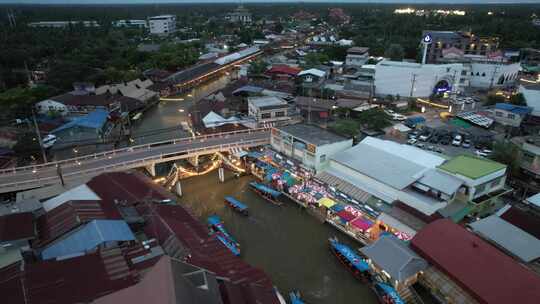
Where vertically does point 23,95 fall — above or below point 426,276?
above

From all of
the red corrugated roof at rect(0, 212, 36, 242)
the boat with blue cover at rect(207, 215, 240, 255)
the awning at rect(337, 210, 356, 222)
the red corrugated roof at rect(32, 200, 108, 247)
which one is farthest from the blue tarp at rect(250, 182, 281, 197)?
the red corrugated roof at rect(0, 212, 36, 242)

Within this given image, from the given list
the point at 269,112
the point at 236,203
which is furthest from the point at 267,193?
the point at 269,112

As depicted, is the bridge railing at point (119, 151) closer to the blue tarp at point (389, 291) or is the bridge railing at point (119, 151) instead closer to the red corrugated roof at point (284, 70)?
the blue tarp at point (389, 291)

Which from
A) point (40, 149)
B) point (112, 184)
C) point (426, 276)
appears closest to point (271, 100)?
point (112, 184)

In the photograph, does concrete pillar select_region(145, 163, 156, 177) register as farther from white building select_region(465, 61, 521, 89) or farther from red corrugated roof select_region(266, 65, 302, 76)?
white building select_region(465, 61, 521, 89)

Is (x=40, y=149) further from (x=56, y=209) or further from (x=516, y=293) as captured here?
(x=516, y=293)

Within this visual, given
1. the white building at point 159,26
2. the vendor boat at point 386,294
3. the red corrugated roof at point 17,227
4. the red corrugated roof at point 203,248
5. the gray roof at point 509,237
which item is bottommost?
the vendor boat at point 386,294

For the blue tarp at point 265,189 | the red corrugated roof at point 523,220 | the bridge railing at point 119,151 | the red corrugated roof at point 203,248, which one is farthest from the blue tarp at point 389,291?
the bridge railing at point 119,151
